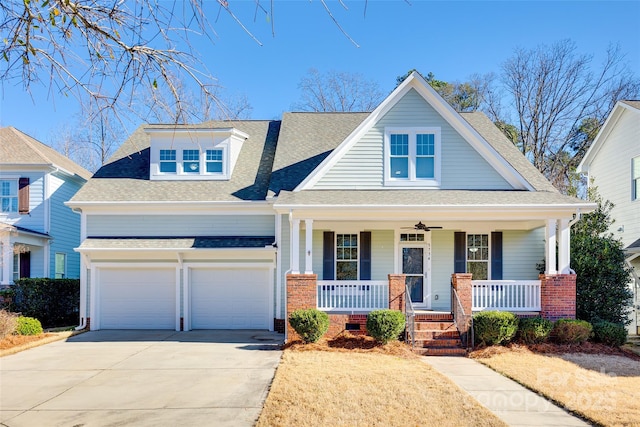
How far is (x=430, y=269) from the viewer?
51.0 feet

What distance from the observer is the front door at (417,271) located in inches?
609

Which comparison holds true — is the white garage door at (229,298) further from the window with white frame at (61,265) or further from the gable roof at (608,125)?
the gable roof at (608,125)

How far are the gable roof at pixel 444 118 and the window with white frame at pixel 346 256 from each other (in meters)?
2.18

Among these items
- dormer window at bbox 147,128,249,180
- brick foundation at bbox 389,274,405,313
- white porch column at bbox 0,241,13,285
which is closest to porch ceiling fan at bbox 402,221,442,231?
brick foundation at bbox 389,274,405,313

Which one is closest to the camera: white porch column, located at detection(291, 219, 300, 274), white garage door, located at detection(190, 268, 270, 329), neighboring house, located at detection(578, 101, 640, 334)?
white porch column, located at detection(291, 219, 300, 274)

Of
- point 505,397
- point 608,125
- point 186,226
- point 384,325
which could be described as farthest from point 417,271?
point 608,125

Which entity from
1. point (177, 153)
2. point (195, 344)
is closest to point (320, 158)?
point (177, 153)

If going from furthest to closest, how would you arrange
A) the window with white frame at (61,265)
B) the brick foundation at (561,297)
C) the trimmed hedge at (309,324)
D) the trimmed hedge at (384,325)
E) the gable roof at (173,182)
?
1. the window with white frame at (61,265)
2. the gable roof at (173,182)
3. the brick foundation at (561,297)
4. the trimmed hedge at (309,324)
5. the trimmed hedge at (384,325)

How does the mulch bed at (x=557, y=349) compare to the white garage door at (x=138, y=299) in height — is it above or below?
below

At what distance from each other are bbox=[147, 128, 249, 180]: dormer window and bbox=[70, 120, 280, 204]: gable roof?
0.26 m

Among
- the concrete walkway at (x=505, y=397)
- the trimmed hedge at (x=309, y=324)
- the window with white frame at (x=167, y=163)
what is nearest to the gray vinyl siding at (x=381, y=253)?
the trimmed hedge at (x=309, y=324)

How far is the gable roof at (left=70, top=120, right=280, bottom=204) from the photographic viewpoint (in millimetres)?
16047

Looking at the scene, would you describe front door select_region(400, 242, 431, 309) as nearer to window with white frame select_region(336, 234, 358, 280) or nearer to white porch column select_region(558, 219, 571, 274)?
window with white frame select_region(336, 234, 358, 280)

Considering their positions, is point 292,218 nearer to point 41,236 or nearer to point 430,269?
point 430,269
